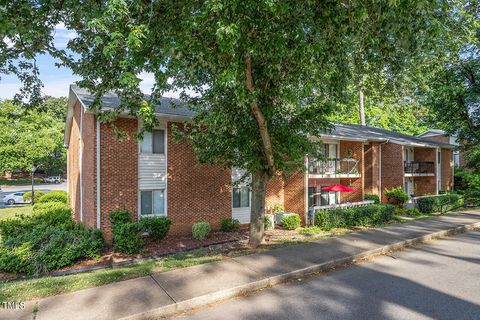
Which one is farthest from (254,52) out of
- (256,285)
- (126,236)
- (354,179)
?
(354,179)

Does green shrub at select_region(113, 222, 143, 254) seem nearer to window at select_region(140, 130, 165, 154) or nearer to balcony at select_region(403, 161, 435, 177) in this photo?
window at select_region(140, 130, 165, 154)

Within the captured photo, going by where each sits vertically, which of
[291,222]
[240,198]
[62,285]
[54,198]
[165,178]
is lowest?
[291,222]

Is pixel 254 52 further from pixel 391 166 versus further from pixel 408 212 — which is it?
pixel 391 166

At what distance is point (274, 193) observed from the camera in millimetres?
16375

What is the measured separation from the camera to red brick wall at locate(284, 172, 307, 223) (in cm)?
1600

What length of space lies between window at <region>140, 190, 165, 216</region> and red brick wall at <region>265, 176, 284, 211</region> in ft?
18.2

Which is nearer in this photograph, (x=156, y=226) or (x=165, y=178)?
(x=156, y=226)

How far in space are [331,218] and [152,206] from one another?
817 centimetres

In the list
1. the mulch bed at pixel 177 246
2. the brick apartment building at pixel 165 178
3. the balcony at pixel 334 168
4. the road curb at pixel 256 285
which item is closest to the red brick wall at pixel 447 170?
the brick apartment building at pixel 165 178

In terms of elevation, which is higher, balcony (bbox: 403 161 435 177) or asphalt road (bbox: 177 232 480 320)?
balcony (bbox: 403 161 435 177)

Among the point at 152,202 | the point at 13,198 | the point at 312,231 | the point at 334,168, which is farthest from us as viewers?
the point at 13,198

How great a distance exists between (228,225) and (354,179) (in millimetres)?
9500

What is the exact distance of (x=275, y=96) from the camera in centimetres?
814

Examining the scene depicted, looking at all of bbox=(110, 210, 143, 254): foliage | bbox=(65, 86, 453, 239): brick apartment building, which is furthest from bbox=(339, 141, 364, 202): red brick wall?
bbox=(110, 210, 143, 254): foliage
